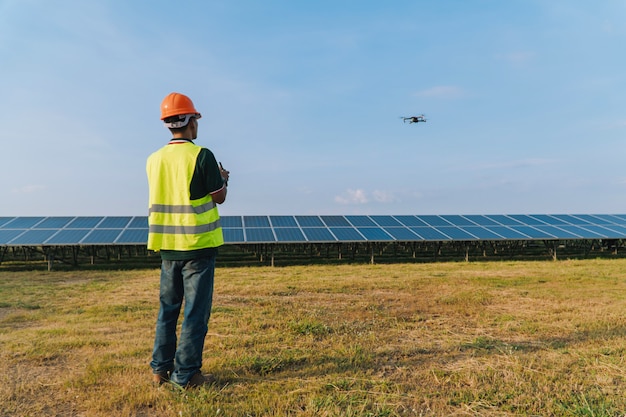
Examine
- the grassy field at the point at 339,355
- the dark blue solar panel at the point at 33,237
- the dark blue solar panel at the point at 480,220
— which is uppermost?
the dark blue solar panel at the point at 480,220

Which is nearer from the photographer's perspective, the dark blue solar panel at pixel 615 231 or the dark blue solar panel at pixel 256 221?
the dark blue solar panel at pixel 256 221

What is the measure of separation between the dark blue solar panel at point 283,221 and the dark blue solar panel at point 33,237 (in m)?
10.3

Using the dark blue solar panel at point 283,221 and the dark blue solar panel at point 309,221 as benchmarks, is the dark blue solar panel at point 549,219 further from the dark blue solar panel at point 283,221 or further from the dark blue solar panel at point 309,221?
the dark blue solar panel at point 283,221

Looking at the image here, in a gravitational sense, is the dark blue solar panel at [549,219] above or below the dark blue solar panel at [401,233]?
above

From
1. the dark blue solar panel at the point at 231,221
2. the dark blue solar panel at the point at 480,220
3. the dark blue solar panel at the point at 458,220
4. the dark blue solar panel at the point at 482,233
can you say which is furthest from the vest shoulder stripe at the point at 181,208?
the dark blue solar panel at the point at 480,220

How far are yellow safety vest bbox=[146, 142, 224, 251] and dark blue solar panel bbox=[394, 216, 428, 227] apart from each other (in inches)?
751

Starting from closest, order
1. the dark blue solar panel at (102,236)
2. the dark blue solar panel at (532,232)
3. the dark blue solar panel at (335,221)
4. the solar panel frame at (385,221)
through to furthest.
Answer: the dark blue solar panel at (102,236)
the dark blue solar panel at (532,232)
the dark blue solar panel at (335,221)
the solar panel frame at (385,221)

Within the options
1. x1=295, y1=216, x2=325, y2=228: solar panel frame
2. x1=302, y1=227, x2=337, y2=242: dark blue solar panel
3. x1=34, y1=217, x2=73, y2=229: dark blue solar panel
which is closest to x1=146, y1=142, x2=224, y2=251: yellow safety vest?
x1=302, y1=227, x2=337, y2=242: dark blue solar panel

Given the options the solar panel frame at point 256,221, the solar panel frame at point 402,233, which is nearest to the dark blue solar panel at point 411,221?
the solar panel frame at point 402,233

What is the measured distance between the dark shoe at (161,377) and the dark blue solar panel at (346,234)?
14675 millimetres

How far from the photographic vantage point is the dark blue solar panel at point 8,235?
17178mm

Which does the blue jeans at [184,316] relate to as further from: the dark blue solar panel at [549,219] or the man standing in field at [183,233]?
the dark blue solar panel at [549,219]

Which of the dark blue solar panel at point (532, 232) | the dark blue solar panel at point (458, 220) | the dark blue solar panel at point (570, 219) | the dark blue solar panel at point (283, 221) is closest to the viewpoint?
the dark blue solar panel at point (532, 232)

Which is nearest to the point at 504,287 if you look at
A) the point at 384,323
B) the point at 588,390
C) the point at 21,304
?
the point at 384,323
